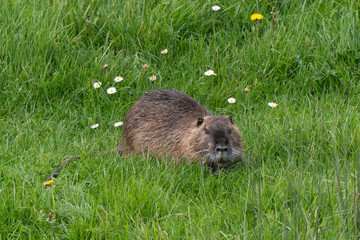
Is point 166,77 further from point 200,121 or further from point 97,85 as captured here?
point 200,121

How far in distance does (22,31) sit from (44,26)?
0.17 metres

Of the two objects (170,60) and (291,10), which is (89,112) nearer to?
(170,60)

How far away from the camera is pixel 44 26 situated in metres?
4.35

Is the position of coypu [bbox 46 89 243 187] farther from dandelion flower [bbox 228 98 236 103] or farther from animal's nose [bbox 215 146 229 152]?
dandelion flower [bbox 228 98 236 103]

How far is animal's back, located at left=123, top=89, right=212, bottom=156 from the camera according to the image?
145 inches

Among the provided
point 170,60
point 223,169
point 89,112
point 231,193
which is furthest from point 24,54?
point 231,193

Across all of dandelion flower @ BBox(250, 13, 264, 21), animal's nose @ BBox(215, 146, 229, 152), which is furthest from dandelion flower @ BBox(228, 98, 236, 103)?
animal's nose @ BBox(215, 146, 229, 152)

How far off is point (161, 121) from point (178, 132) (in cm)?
17

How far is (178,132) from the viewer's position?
3674 mm

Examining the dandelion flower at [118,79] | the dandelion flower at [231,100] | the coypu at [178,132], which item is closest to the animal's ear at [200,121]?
the coypu at [178,132]

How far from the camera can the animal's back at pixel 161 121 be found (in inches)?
145

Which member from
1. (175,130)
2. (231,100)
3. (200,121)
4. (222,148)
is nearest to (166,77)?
(231,100)

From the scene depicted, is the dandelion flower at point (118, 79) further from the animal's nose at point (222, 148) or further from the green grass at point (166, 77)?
the animal's nose at point (222, 148)

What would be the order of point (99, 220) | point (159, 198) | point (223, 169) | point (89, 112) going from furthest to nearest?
point (89, 112), point (223, 169), point (159, 198), point (99, 220)
